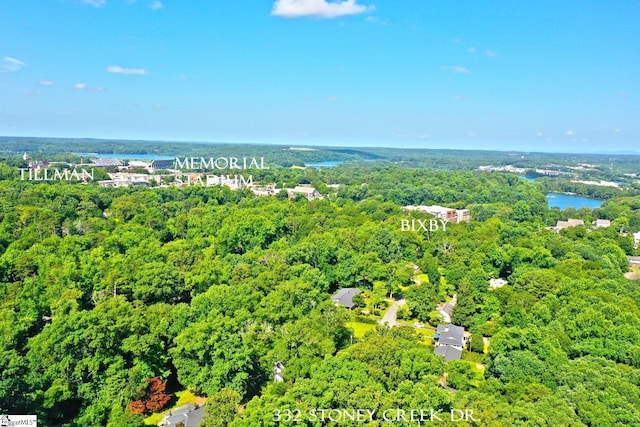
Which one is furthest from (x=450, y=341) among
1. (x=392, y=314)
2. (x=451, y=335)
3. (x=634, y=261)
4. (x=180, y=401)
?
(x=634, y=261)

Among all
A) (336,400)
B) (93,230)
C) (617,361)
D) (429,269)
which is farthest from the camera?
(93,230)

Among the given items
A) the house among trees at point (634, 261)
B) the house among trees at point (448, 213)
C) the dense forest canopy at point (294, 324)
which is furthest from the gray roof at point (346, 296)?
the house among trees at point (634, 261)

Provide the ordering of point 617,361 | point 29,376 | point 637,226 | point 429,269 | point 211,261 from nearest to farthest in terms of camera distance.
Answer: point 29,376 → point 617,361 → point 211,261 → point 429,269 → point 637,226

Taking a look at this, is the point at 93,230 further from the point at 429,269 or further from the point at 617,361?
the point at 617,361

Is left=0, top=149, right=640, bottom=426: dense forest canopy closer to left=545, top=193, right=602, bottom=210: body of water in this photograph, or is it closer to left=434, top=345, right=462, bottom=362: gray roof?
left=434, top=345, right=462, bottom=362: gray roof

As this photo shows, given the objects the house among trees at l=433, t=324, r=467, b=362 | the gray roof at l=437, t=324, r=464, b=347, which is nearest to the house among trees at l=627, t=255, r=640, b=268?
the house among trees at l=433, t=324, r=467, b=362

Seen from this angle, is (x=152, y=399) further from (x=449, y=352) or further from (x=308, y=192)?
(x=308, y=192)

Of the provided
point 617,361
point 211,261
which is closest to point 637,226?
point 617,361
